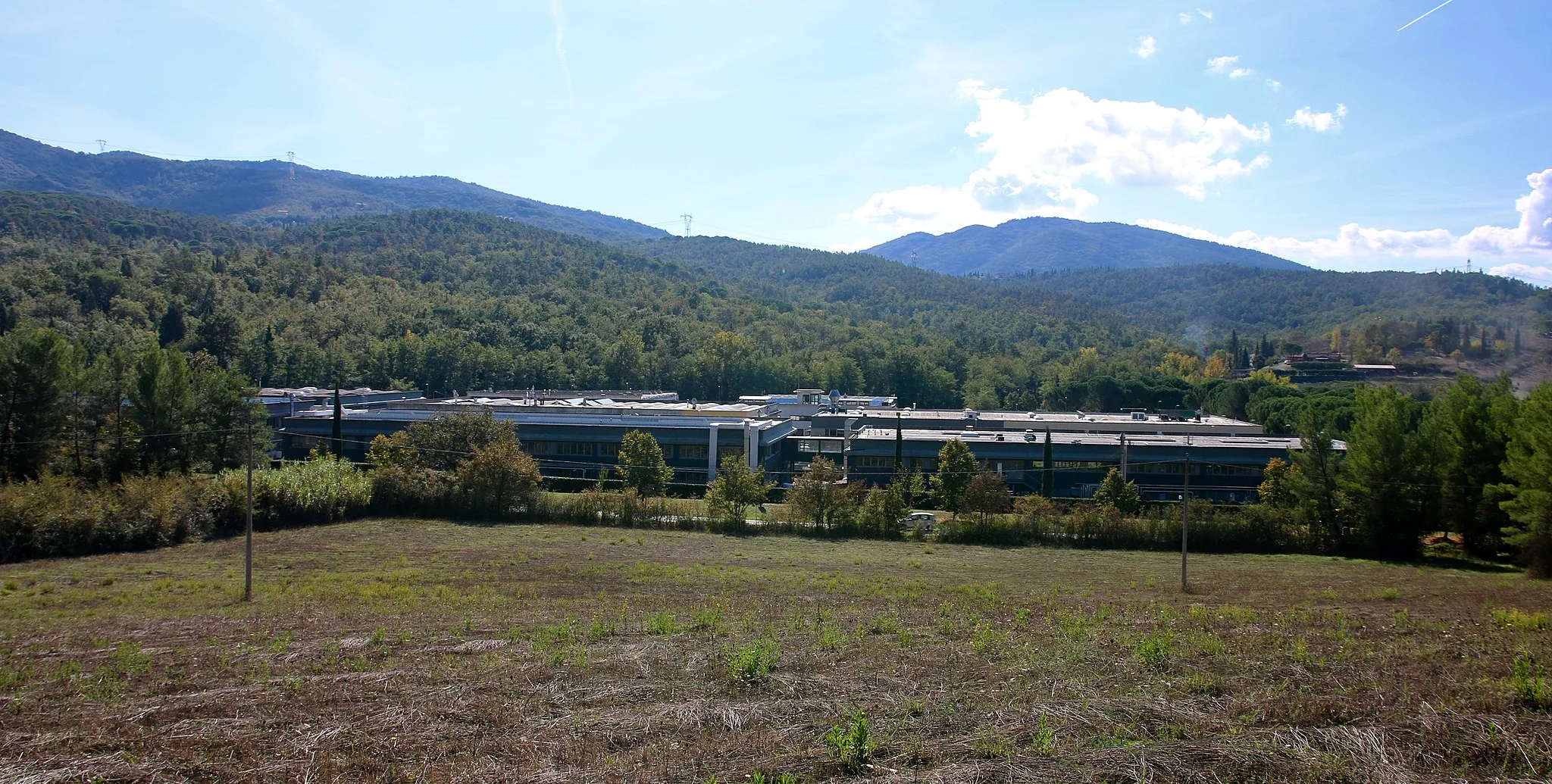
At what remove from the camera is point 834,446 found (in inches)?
2276

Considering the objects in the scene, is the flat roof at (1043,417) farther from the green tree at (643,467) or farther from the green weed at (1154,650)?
the green weed at (1154,650)

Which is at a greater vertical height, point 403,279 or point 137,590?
point 403,279

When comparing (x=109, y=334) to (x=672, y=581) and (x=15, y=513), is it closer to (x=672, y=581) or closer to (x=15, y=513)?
(x=15, y=513)

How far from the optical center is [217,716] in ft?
32.1

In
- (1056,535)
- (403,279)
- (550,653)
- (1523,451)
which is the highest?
(403,279)

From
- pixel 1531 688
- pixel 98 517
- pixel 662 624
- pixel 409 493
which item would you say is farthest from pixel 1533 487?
pixel 98 517

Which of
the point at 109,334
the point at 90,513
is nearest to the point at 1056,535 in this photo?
the point at 90,513

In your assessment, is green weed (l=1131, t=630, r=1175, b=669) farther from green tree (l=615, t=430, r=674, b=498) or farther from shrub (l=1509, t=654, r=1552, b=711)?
green tree (l=615, t=430, r=674, b=498)

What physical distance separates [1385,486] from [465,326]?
108m

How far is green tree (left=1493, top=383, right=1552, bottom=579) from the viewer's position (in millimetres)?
27734

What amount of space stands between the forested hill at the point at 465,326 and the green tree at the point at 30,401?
2724 centimetres

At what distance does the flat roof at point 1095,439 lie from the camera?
53.3 metres

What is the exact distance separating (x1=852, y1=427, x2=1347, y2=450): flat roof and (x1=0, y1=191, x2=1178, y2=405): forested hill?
49.0 m

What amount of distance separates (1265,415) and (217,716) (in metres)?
83.1
